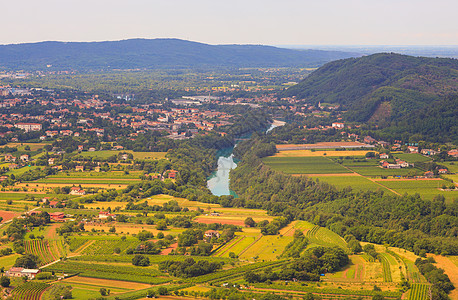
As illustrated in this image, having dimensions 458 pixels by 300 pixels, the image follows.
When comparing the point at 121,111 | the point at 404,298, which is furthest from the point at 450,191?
the point at 121,111

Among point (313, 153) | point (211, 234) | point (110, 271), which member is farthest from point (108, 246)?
point (313, 153)

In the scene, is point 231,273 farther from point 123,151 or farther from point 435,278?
point 123,151

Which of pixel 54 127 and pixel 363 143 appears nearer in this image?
pixel 363 143

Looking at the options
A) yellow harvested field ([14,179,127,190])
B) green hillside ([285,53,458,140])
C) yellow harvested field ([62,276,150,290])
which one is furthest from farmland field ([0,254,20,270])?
green hillside ([285,53,458,140])

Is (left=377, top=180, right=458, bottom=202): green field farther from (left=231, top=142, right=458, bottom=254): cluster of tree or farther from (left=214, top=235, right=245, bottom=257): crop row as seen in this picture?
(left=214, top=235, right=245, bottom=257): crop row

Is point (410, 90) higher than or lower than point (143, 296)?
higher

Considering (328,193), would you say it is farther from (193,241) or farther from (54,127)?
(54,127)

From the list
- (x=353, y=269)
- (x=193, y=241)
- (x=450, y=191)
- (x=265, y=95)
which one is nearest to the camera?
(x=353, y=269)
